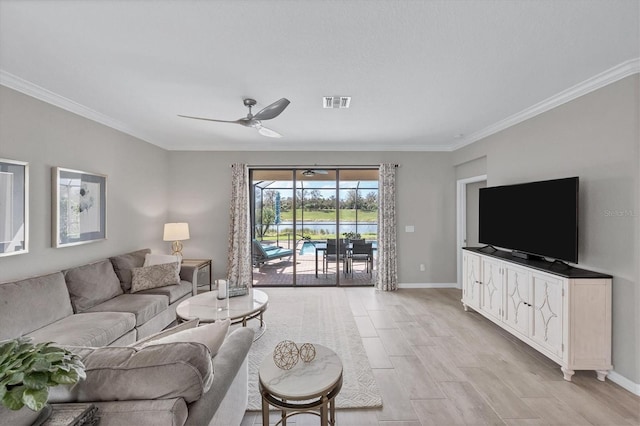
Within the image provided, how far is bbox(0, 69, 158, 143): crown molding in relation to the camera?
2456 millimetres

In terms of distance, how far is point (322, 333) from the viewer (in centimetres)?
334

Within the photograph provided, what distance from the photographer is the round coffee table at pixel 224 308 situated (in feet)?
9.02

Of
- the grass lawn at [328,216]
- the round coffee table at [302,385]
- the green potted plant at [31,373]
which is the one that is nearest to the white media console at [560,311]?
the round coffee table at [302,385]

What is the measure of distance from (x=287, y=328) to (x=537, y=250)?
3.02 metres

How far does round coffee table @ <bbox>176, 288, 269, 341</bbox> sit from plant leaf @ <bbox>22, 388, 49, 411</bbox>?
1.82 meters

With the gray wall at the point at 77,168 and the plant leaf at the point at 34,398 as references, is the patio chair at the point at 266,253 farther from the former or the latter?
the plant leaf at the point at 34,398

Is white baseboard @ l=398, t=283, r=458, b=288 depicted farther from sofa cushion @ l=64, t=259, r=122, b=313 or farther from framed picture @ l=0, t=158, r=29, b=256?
framed picture @ l=0, t=158, r=29, b=256

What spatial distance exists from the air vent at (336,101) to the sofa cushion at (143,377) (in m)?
2.63

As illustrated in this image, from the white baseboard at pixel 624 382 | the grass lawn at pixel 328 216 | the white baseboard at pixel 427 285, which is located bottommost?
the white baseboard at pixel 624 382

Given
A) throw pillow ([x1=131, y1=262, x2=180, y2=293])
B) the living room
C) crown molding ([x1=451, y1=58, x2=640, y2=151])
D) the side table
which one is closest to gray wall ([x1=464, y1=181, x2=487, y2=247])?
the living room

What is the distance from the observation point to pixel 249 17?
5.64ft

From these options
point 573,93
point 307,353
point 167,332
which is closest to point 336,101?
point 573,93

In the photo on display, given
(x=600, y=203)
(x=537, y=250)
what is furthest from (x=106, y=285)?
(x=600, y=203)

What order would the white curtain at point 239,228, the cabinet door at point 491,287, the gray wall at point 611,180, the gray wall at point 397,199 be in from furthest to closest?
the gray wall at point 397,199, the white curtain at point 239,228, the cabinet door at point 491,287, the gray wall at point 611,180
